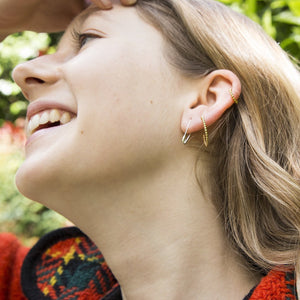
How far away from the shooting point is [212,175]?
1.89 meters

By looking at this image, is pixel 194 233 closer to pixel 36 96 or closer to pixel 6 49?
pixel 36 96

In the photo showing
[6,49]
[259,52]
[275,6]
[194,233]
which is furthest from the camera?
[6,49]

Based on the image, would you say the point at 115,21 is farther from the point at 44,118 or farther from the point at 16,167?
the point at 16,167

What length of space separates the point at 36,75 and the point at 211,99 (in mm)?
691

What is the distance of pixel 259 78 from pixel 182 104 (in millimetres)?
333

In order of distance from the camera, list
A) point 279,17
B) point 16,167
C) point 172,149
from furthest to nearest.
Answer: point 16,167 < point 279,17 < point 172,149

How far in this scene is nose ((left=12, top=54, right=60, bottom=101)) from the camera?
1.85 meters

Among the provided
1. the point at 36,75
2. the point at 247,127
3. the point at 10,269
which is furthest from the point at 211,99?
the point at 10,269

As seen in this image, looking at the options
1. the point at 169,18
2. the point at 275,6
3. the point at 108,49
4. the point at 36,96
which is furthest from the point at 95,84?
the point at 275,6

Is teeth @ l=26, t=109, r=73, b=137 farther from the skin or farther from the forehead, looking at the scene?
the forehead

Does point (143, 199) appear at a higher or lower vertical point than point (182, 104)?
lower

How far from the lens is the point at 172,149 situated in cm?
178

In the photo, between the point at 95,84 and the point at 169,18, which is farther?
the point at 169,18

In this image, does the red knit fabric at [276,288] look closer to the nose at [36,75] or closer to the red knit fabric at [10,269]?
the nose at [36,75]
